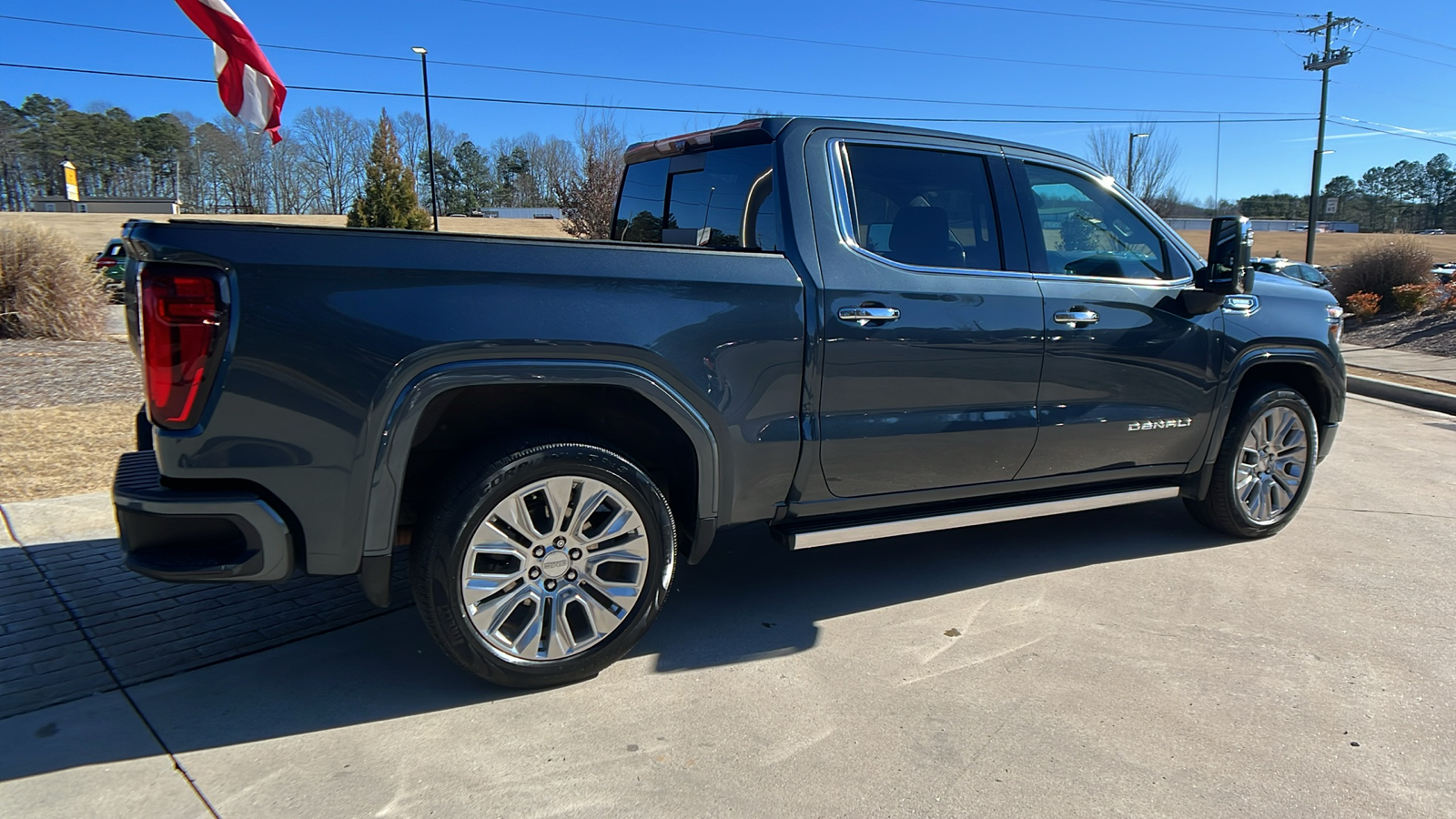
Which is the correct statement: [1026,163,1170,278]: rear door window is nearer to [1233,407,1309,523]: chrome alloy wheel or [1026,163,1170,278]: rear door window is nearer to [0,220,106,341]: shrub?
[1233,407,1309,523]: chrome alloy wheel

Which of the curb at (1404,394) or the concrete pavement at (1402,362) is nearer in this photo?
the curb at (1404,394)

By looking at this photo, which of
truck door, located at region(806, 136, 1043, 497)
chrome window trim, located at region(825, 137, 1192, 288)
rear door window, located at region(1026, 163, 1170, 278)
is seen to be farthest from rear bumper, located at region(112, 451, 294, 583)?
rear door window, located at region(1026, 163, 1170, 278)

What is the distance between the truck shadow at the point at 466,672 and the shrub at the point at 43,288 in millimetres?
8371

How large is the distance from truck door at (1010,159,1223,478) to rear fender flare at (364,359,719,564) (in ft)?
6.20

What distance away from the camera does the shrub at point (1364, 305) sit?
16.6m

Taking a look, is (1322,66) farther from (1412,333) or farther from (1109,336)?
(1109,336)

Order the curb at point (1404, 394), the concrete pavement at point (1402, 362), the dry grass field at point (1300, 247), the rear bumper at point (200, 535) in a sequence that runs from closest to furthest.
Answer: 1. the rear bumper at point (200, 535)
2. the curb at point (1404, 394)
3. the concrete pavement at point (1402, 362)
4. the dry grass field at point (1300, 247)

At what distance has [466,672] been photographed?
332 cm

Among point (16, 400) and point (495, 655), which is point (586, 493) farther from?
point (16, 400)

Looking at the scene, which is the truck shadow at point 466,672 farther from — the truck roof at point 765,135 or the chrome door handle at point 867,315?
the truck roof at point 765,135

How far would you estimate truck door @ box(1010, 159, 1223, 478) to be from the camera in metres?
4.04

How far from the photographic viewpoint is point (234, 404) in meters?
2.62

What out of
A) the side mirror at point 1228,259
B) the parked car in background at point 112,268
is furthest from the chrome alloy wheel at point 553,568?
the parked car in background at point 112,268

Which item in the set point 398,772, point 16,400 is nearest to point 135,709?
point 398,772
